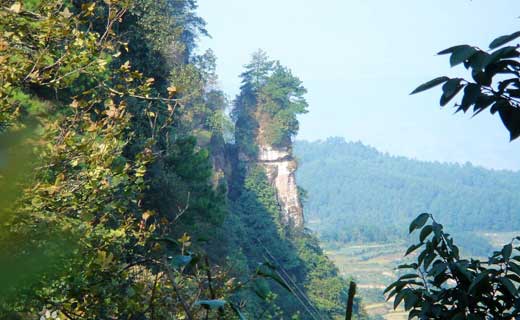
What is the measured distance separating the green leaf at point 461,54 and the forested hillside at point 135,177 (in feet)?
1.55

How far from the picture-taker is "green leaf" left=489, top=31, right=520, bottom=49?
3.49 ft

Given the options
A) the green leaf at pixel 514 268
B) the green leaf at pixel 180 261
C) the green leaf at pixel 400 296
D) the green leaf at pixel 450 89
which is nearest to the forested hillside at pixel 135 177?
the green leaf at pixel 180 261

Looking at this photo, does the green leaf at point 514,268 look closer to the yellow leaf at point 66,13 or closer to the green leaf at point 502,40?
the green leaf at point 502,40

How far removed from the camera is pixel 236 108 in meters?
38.1

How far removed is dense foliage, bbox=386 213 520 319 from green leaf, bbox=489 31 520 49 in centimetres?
61

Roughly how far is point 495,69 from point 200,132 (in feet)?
98.9

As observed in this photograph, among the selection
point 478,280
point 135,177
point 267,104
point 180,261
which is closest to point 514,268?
point 478,280

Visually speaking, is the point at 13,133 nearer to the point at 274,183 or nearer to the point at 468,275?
the point at 468,275

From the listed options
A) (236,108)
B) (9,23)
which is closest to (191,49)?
(236,108)

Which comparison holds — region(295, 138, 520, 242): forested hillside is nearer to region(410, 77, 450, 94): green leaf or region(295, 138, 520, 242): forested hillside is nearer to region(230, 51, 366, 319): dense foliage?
region(230, 51, 366, 319): dense foliage

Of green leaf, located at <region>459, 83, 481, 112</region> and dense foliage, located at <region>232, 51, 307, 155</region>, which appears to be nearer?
green leaf, located at <region>459, 83, 481, 112</region>

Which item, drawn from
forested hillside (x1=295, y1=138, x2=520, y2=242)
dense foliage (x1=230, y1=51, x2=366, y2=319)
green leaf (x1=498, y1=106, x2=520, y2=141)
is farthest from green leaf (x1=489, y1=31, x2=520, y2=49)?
forested hillside (x1=295, y1=138, x2=520, y2=242)

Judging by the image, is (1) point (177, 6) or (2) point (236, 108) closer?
(1) point (177, 6)

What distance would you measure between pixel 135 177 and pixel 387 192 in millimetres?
171966
